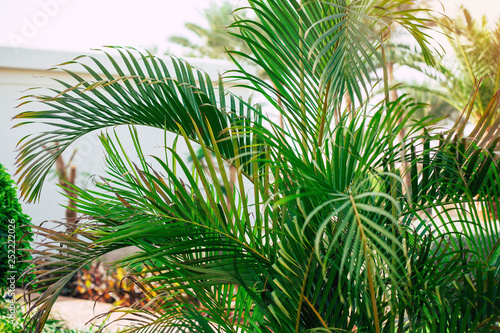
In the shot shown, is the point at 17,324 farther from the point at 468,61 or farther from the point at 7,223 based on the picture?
the point at 468,61

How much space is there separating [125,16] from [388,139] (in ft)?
64.5

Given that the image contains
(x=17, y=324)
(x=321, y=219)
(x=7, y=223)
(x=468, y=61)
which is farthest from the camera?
(x=468, y=61)

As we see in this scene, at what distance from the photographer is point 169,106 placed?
1.58 metres

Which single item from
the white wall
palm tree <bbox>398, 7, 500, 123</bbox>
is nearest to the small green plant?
the white wall

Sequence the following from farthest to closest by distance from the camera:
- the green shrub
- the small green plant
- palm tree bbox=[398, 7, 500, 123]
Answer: palm tree bbox=[398, 7, 500, 123], the small green plant, the green shrub

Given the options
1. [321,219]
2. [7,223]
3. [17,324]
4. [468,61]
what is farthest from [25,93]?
[468,61]

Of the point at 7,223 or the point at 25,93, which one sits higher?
the point at 25,93

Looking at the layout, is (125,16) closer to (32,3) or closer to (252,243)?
(32,3)

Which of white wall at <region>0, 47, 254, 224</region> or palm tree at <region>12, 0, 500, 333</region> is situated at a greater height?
white wall at <region>0, 47, 254, 224</region>

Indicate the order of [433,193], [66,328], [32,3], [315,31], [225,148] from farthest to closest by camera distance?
[32,3]
[66,328]
[225,148]
[315,31]
[433,193]

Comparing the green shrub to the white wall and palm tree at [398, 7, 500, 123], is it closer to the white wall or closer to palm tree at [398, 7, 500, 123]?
the white wall

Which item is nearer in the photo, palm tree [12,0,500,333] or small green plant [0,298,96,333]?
palm tree [12,0,500,333]

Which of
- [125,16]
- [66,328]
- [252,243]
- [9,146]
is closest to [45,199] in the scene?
[9,146]

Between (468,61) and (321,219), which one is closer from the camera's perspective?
(321,219)
